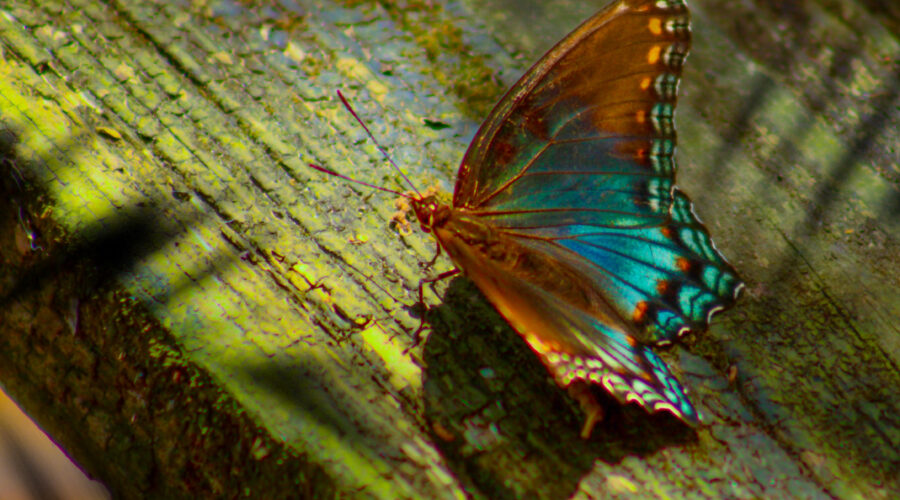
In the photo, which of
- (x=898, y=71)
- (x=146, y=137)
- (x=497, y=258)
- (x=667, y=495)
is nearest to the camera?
(x=667, y=495)

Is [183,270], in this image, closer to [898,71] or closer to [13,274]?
[13,274]

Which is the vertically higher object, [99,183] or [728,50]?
[728,50]

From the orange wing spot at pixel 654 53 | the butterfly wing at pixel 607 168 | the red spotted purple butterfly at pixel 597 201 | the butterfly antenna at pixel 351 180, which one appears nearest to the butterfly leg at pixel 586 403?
the red spotted purple butterfly at pixel 597 201

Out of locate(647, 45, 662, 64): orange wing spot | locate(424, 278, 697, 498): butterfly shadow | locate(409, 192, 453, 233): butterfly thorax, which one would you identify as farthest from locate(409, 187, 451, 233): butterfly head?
locate(647, 45, 662, 64): orange wing spot

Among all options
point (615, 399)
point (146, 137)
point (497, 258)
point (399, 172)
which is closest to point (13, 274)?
point (146, 137)

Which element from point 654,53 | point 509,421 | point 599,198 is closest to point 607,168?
point 599,198

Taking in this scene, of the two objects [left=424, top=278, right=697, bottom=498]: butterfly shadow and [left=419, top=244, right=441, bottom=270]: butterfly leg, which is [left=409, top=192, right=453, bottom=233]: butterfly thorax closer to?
[left=419, top=244, right=441, bottom=270]: butterfly leg

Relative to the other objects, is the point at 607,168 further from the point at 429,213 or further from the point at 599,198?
the point at 429,213
